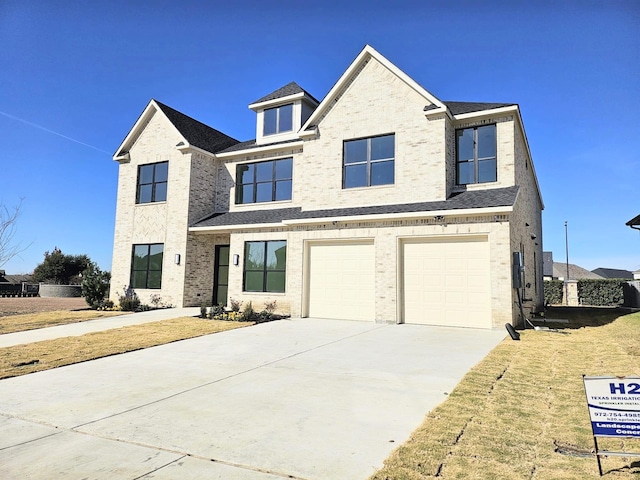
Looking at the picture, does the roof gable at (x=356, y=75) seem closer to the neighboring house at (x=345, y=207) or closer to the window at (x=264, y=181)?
the neighboring house at (x=345, y=207)

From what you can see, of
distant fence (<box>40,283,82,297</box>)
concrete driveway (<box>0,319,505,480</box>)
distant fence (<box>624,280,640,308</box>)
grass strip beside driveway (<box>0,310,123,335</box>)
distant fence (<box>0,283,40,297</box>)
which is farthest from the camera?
→ distant fence (<box>40,283,82,297</box>)

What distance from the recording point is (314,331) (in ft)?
40.9

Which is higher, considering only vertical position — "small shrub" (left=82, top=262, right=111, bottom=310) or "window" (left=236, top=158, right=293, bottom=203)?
"window" (left=236, top=158, right=293, bottom=203)

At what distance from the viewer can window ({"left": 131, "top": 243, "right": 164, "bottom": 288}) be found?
2022 cm

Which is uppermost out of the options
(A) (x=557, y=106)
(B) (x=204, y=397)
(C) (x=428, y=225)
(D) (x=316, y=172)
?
(A) (x=557, y=106)

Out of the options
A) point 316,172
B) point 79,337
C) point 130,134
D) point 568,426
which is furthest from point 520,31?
point 130,134

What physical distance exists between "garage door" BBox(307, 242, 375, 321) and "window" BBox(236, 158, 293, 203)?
14.8 feet

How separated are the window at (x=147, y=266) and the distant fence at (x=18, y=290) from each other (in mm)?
18283

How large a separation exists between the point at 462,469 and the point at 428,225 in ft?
35.2

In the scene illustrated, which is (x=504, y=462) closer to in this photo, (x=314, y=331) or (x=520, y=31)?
(x=314, y=331)

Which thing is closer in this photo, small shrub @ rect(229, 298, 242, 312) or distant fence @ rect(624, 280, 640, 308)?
small shrub @ rect(229, 298, 242, 312)

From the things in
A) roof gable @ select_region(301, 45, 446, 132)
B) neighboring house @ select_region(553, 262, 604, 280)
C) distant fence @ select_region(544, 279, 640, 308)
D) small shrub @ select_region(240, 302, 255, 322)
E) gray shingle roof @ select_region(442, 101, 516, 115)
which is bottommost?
small shrub @ select_region(240, 302, 255, 322)

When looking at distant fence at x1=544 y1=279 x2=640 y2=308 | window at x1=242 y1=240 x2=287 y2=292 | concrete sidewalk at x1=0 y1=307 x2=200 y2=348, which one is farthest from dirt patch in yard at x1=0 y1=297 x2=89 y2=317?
distant fence at x1=544 y1=279 x2=640 y2=308

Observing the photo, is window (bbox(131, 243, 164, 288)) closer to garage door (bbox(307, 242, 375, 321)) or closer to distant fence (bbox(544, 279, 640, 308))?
garage door (bbox(307, 242, 375, 321))
